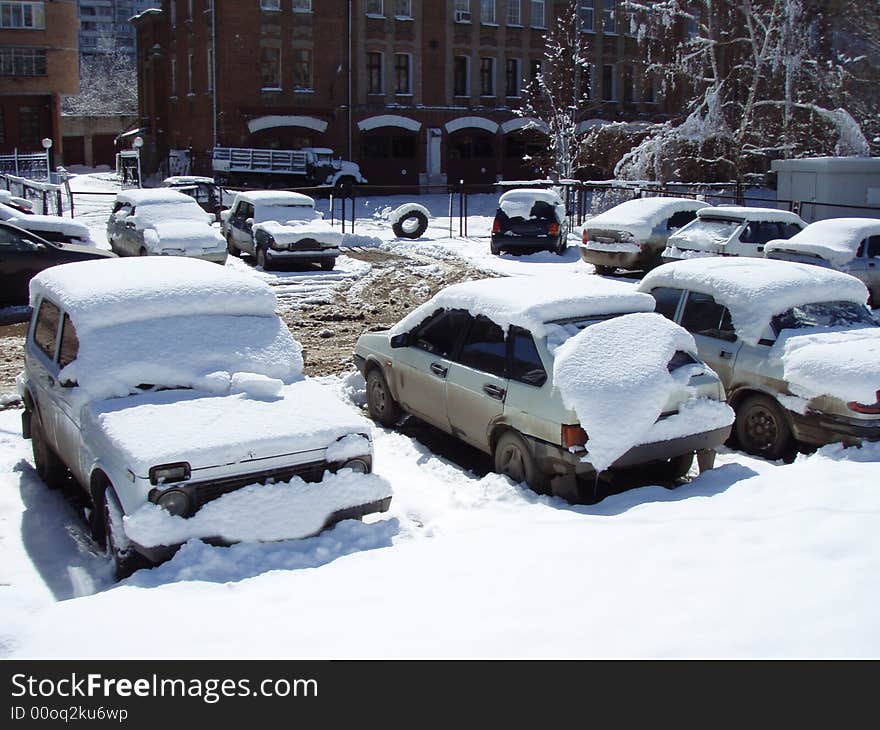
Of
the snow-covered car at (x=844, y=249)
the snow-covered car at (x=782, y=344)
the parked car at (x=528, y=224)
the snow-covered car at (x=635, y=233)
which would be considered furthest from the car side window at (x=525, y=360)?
the parked car at (x=528, y=224)

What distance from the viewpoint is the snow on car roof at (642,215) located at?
19.2 metres

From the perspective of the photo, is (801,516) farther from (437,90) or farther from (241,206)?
(437,90)

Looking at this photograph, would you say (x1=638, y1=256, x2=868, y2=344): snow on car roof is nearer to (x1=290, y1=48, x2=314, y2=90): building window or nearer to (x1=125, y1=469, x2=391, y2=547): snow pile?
(x1=125, y1=469, x2=391, y2=547): snow pile

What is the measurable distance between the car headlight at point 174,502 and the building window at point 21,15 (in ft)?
175

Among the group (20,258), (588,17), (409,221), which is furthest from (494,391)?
(588,17)

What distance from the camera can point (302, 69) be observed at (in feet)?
145

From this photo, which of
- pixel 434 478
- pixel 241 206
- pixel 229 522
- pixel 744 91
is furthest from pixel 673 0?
pixel 229 522

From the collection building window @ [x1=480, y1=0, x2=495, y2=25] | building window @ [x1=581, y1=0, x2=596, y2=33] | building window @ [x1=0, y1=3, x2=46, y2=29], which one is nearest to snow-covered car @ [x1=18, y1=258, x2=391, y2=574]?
building window @ [x1=480, y1=0, x2=495, y2=25]

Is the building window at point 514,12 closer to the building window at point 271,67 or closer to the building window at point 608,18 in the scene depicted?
the building window at point 608,18

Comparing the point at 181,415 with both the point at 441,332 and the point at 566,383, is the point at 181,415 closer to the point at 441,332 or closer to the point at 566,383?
the point at 566,383

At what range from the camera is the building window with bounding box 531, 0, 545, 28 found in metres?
50.1

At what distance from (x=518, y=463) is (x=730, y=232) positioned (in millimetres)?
11670

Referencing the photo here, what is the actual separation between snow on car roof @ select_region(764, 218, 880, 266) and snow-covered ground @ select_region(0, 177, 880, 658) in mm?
8501

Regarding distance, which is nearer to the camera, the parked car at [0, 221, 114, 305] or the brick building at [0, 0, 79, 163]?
the parked car at [0, 221, 114, 305]
